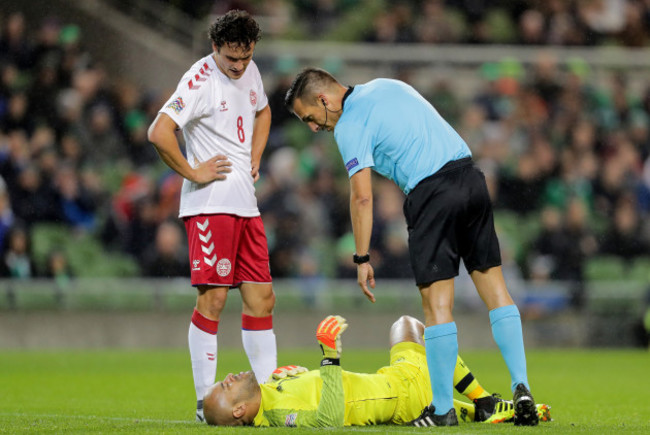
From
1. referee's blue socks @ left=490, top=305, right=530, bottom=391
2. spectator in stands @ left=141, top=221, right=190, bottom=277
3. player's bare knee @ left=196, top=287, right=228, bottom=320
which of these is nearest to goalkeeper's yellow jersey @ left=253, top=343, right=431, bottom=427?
referee's blue socks @ left=490, top=305, right=530, bottom=391

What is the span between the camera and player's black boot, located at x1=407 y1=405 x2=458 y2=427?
6555 millimetres

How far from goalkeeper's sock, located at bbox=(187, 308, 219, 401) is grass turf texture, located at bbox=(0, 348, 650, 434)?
26 centimetres

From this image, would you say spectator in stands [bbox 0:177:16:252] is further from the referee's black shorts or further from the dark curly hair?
the referee's black shorts

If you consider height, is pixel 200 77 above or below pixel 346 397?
above

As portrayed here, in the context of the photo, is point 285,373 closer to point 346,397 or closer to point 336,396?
point 346,397

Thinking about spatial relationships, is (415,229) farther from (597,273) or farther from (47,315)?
(597,273)

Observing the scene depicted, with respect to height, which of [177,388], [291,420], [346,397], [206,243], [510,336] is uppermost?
[206,243]

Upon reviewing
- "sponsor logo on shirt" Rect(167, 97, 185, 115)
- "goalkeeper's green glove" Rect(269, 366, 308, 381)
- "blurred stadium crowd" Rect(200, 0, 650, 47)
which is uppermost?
"blurred stadium crowd" Rect(200, 0, 650, 47)

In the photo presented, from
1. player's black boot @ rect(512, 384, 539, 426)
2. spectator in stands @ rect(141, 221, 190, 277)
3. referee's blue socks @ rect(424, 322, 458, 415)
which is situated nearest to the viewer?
player's black boot @ rect(512, 384, 539, 426)

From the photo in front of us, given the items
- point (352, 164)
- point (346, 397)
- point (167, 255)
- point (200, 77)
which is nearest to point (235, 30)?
point (200, 77)

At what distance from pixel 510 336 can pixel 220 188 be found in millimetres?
2187

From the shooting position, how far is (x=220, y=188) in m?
7.52

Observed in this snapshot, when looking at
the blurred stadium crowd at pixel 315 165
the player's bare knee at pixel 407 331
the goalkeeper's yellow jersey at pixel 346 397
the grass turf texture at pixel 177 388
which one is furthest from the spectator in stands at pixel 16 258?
the goalkeeper's yellow jersey at pixel 346 397

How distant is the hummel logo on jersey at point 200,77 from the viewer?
7.40m
